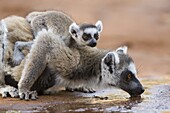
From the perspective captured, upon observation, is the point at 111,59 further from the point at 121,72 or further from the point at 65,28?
the point at 65,28

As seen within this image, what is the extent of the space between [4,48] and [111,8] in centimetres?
2073

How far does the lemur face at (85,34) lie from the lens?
10500 mm

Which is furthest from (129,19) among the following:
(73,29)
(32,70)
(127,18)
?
(32,70)

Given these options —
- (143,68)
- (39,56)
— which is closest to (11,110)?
(39,56)

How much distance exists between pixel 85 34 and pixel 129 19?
60.8 ft

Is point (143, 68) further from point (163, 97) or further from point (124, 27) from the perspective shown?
point (163, 97)

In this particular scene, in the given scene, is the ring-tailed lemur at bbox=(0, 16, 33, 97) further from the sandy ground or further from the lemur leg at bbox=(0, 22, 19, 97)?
the sandy ground

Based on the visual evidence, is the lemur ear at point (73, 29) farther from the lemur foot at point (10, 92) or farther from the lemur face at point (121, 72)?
the lemur foot at point (10, 92)

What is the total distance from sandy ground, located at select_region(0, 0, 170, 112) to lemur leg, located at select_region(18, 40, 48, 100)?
11.5 meters

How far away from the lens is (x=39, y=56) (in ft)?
32.0

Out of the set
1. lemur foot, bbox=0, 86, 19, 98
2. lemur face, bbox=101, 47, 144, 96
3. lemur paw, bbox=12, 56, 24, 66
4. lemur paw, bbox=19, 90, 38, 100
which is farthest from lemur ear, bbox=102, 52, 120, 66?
lemur foot, bbox=0, 86, 19, 98

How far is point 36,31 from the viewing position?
10.7m

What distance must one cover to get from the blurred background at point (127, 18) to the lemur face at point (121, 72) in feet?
39.0

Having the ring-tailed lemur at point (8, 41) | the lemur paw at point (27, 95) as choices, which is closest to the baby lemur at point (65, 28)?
the ring-tailed lemur at point (8, 41)
